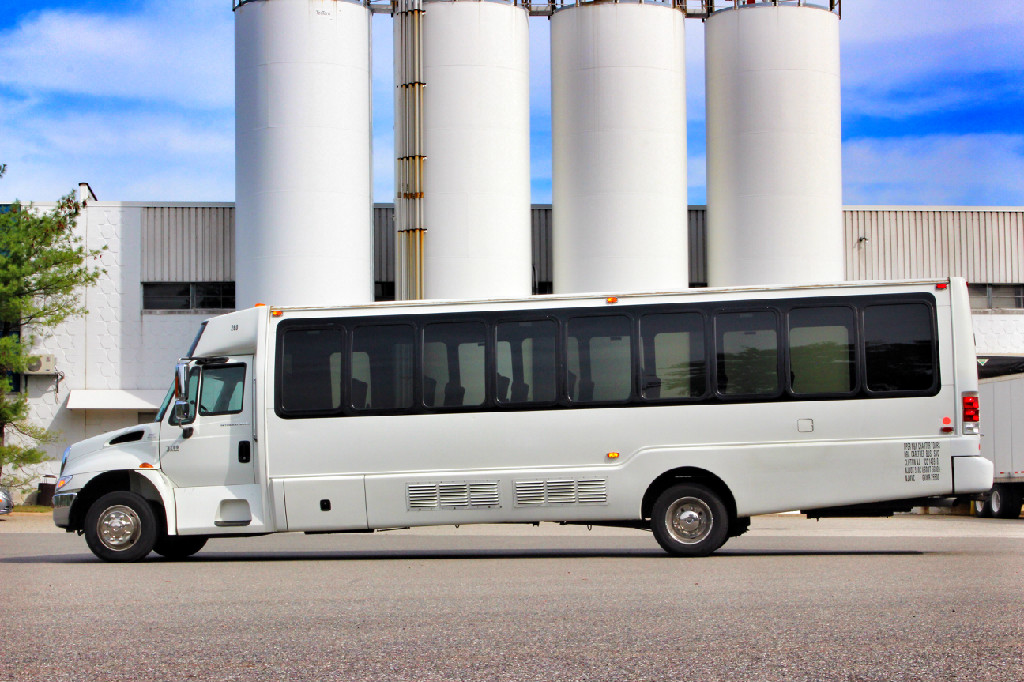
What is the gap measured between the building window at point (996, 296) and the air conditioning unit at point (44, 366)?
27.0m

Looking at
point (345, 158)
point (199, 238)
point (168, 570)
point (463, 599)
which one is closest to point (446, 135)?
point (345, 158)

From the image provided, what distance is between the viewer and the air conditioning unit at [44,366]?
35.0 metres

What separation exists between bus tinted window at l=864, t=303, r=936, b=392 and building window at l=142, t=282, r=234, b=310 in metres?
24.8

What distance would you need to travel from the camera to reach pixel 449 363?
14.7m

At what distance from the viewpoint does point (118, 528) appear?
47.7 feet

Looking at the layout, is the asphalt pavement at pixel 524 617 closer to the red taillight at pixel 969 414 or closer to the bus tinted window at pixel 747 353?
the red taillight at pixel 969 414

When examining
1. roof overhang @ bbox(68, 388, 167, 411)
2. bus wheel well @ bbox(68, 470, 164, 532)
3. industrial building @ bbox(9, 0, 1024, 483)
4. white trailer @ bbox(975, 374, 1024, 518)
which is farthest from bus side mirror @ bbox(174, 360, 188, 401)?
roof overhang @ bbox(68, 388, 167, 411)

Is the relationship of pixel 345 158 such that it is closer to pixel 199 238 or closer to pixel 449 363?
pixel 199 238

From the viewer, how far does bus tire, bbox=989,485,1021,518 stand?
29.2 m

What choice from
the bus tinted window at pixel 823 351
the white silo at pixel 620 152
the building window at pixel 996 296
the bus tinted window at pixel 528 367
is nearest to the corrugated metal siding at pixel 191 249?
the white silo at pixel 620 152

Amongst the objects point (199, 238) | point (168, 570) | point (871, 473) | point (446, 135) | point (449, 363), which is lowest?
point (168, 570)

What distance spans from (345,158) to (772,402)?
2111cm

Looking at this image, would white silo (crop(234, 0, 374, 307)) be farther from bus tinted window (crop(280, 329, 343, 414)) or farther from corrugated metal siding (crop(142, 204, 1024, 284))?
bus tinted window (crop(280, 329, 343, 414))

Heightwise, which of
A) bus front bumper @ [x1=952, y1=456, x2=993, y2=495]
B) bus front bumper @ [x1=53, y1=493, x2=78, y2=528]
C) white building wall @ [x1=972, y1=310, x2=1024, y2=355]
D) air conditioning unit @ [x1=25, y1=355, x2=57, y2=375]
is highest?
white building wall @ [x1=972, y1=310, x2=1024, y2=355]
